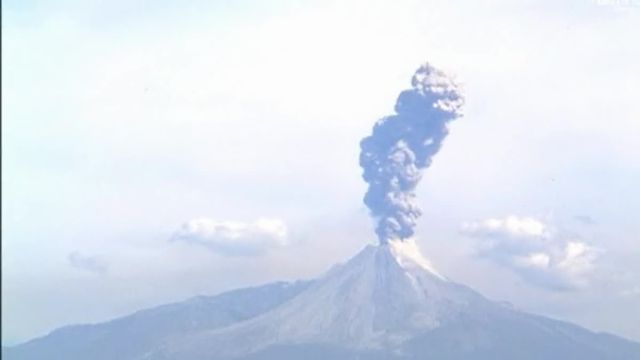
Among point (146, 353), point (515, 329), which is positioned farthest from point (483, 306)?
point (146, 353)

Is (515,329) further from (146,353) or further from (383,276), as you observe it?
(146,353)

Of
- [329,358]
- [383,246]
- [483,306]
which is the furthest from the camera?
[483,306]

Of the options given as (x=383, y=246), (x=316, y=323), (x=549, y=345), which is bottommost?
(x=549, y=345)

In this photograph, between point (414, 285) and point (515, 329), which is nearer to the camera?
point (515, 329)

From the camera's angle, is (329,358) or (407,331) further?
(407,331)

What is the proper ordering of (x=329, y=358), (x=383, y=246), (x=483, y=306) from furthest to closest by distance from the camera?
(x=483, y=306) → (x=383, y=246) → (x=329, y=358)

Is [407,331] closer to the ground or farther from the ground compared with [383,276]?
closer to the ground

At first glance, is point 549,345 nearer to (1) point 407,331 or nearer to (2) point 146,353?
(1) point 407,331

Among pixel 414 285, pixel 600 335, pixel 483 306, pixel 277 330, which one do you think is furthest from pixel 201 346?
pixel 600 335

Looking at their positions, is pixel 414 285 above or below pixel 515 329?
above
